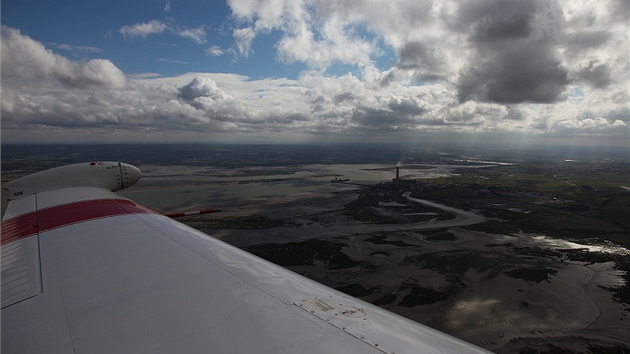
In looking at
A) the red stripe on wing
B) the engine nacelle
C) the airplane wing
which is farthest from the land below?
the red stripe on wing

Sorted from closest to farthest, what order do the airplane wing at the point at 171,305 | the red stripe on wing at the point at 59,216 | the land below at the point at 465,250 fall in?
1. the airplane wing at the point at 171,305
2. the red stripe on wing at the point at 59,216
3. the land below at the point at 465,250

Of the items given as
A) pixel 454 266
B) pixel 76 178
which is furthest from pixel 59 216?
pixel 454 266

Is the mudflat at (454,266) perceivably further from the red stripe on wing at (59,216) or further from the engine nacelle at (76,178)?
the red stripe on wing at (59,216)

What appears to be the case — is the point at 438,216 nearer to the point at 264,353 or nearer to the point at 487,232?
the point at 487,232

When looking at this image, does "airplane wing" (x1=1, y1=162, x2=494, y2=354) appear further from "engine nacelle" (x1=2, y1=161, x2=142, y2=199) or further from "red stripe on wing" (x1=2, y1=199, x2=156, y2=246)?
"engine nacelle" (x1=2, y1=161, x2=142, y2=199)

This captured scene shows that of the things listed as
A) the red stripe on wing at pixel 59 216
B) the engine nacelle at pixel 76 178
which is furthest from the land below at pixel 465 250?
the red stripe on wing at pixel 59 216

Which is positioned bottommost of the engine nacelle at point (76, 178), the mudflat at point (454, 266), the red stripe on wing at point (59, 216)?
the mudflat at point (454, 266)
